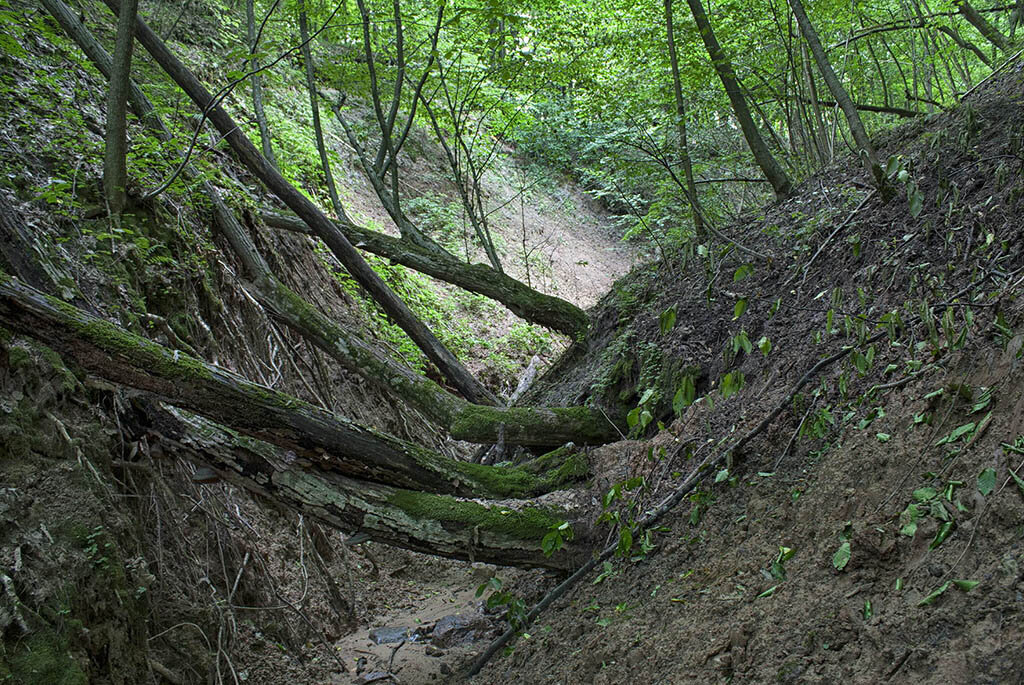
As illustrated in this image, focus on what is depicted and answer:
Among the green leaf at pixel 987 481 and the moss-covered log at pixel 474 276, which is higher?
the moss-covered log at pixel 474 276

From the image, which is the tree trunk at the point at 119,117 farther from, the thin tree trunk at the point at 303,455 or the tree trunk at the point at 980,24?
the tree trunk at the point at 980,24

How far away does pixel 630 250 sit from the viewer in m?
18.5

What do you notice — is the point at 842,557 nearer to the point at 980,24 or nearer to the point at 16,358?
the point at 16,358

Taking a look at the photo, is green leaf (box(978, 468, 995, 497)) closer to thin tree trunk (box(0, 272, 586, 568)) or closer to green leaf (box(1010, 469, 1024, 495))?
green leaf (box(1010, 469, 1024, 495))

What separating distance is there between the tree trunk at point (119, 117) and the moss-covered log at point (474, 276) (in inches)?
82.0

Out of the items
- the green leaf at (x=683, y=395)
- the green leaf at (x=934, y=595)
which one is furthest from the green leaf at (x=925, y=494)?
the green leaf at (x=683, y=395)

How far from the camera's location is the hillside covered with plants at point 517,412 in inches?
96.3

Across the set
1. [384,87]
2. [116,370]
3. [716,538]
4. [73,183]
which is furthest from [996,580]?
[384,87]

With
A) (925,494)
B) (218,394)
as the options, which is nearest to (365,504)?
(218,394)

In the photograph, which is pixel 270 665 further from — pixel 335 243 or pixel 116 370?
pixel 335 243

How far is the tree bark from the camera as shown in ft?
18.1

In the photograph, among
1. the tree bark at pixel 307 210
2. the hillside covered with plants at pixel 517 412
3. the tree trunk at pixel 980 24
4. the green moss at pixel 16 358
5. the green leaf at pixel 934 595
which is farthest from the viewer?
the tree trunk at pixel 980 24

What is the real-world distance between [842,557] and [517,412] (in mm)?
3382

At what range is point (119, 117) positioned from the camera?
4605mm
